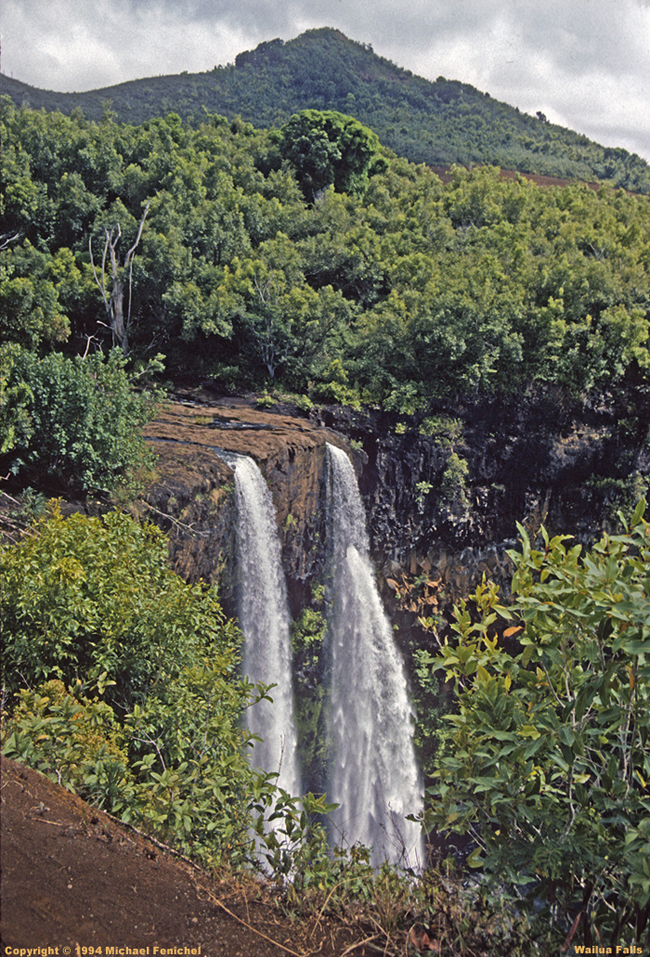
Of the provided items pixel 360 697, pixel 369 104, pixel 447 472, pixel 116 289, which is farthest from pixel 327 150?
pixel 369 104

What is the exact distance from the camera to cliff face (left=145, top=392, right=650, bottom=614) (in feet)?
41.4

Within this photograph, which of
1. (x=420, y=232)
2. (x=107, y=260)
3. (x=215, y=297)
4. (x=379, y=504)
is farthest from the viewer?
(x=420, y=232)

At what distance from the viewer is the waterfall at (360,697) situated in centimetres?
1318

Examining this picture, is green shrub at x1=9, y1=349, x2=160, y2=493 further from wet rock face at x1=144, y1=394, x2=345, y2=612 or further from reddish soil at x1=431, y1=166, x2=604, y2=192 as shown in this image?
reddish soil at x1=431, y1=166, x2=604, y2=192

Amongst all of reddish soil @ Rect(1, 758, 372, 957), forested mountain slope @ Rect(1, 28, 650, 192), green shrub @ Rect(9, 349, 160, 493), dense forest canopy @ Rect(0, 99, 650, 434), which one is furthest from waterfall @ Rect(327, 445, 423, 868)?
forested mountain slope @ Rect(1, 28, 650, 192)

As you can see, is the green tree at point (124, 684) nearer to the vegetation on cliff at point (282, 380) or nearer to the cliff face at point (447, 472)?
the vegetation on cliff at point (282, 380)

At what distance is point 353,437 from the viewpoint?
1523 cm

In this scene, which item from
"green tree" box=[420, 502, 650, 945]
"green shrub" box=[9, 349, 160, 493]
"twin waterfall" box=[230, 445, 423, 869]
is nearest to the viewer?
"green tree" box=[420, 502, 650, 945]

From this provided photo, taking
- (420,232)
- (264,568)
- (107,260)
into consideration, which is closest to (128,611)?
(264,568)

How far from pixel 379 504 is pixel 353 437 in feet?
5.82

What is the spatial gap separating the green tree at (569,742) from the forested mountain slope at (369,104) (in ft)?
149

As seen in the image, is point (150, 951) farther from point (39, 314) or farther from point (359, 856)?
point (39, 314)

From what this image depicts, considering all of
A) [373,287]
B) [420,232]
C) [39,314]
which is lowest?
[39,314]

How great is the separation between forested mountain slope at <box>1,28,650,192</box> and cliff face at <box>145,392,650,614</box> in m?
31.9
